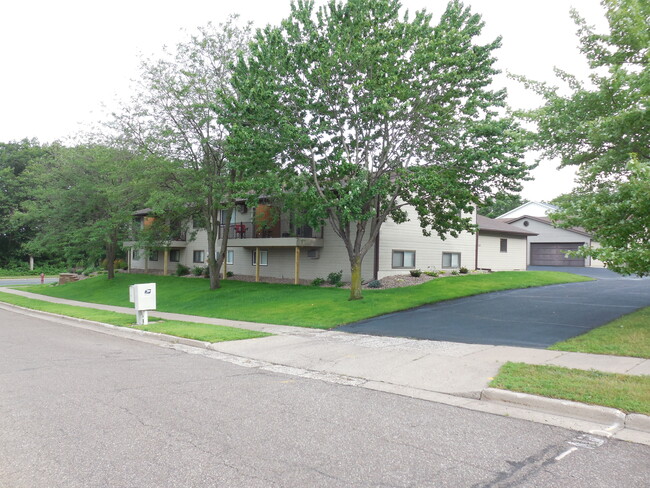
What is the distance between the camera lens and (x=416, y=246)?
85.3ft

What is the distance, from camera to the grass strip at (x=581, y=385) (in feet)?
19.4

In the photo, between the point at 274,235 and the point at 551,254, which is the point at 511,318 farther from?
the point at 551,254

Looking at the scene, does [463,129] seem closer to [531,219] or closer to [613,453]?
[613,453]

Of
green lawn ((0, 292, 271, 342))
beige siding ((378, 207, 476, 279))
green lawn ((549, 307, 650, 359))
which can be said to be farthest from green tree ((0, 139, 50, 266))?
green lawn ((549, 307, 650, 359))

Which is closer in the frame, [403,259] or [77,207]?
[403,259]

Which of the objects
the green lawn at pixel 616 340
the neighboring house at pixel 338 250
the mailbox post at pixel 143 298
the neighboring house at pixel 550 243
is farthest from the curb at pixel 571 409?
the neighboring house at pixel 550 243

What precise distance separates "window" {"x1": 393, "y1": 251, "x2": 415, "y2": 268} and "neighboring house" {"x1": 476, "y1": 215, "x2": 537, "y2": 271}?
19.6 ft

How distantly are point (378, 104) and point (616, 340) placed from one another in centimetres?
977

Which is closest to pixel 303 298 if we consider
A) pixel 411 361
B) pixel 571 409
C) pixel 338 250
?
pixel 338 250

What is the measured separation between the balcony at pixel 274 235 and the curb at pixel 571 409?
63.4 feet

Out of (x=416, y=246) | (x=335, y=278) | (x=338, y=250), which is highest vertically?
(x=416, y=246)

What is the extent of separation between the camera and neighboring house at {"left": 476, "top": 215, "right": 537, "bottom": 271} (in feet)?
99.0

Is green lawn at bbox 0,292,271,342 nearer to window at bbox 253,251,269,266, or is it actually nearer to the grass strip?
the grass strip

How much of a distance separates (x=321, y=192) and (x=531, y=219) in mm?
31403
